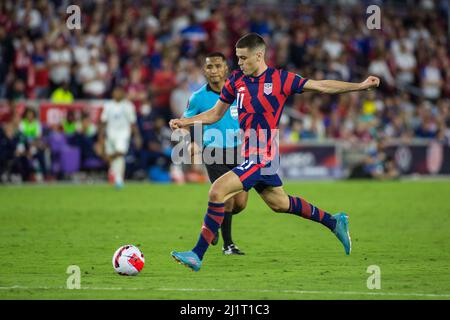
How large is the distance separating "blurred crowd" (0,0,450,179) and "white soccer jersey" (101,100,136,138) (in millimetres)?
1847

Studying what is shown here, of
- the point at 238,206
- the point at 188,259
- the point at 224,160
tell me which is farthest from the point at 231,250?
the point at 188,259

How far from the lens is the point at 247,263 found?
1106cm

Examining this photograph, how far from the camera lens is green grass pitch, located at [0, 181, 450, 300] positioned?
9000mm

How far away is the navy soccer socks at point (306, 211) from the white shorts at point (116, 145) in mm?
12270

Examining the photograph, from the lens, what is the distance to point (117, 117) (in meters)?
22.8

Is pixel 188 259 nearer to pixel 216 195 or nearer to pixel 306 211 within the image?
pixel 216 195

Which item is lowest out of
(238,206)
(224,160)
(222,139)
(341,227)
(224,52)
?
(341,227)

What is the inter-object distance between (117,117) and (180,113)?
3235 mm

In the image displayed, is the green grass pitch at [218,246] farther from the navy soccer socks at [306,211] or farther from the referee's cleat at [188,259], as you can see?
the navy soccer socks at [306,211]

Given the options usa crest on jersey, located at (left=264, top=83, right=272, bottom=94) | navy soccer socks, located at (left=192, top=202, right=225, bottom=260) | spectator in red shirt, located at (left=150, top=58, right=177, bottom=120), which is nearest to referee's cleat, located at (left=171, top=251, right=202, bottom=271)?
navy soccer socks, located at (left=192, top=202, right=225, bottom=260)

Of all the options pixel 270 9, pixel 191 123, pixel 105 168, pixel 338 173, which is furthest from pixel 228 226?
pixel 270 9

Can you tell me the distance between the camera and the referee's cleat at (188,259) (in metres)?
9.79

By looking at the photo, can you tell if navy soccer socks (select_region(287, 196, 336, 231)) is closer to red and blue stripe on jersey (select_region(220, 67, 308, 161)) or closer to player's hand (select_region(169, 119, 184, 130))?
red and blue stripe on jersey (select_region(220, 67, 308, 161))
